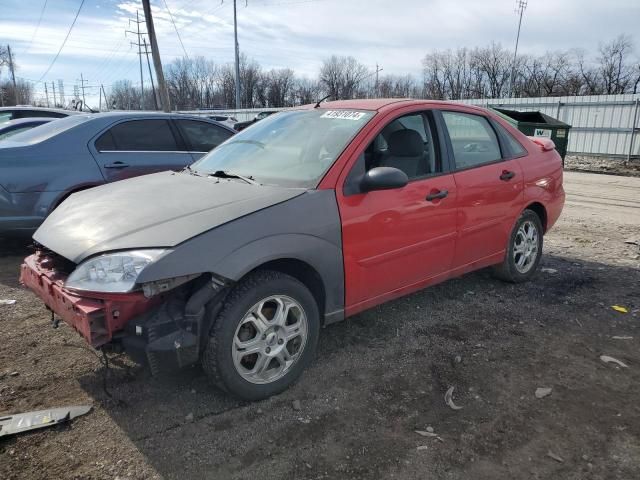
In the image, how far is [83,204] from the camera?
10.8 ft

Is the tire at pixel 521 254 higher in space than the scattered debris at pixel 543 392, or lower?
higher

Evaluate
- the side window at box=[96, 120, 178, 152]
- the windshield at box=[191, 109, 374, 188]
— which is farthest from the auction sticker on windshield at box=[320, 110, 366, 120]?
the side window at box=[96, 120, 178, 152]

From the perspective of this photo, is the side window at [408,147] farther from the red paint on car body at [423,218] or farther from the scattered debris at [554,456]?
the scattered debris at [554,456]

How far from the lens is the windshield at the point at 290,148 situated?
324 centimetres

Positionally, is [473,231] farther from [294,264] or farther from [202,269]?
[202,269]

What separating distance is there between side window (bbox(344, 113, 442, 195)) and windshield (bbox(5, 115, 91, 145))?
3768 millimetres

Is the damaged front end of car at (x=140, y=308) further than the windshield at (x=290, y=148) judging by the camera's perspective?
No

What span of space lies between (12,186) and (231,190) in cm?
315

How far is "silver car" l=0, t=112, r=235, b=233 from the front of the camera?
498 centimetres

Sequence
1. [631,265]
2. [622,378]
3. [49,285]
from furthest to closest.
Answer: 1. [631,265]
2. [622,378]
3. [49,285]

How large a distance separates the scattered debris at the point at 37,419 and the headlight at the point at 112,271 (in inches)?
29.8

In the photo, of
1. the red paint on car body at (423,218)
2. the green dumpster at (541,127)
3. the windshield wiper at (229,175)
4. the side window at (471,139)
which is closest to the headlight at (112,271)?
the windshield wiper at (229,175)

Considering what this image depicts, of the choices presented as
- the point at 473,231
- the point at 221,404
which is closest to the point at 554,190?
the point at 473,231

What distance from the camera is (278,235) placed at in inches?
109
